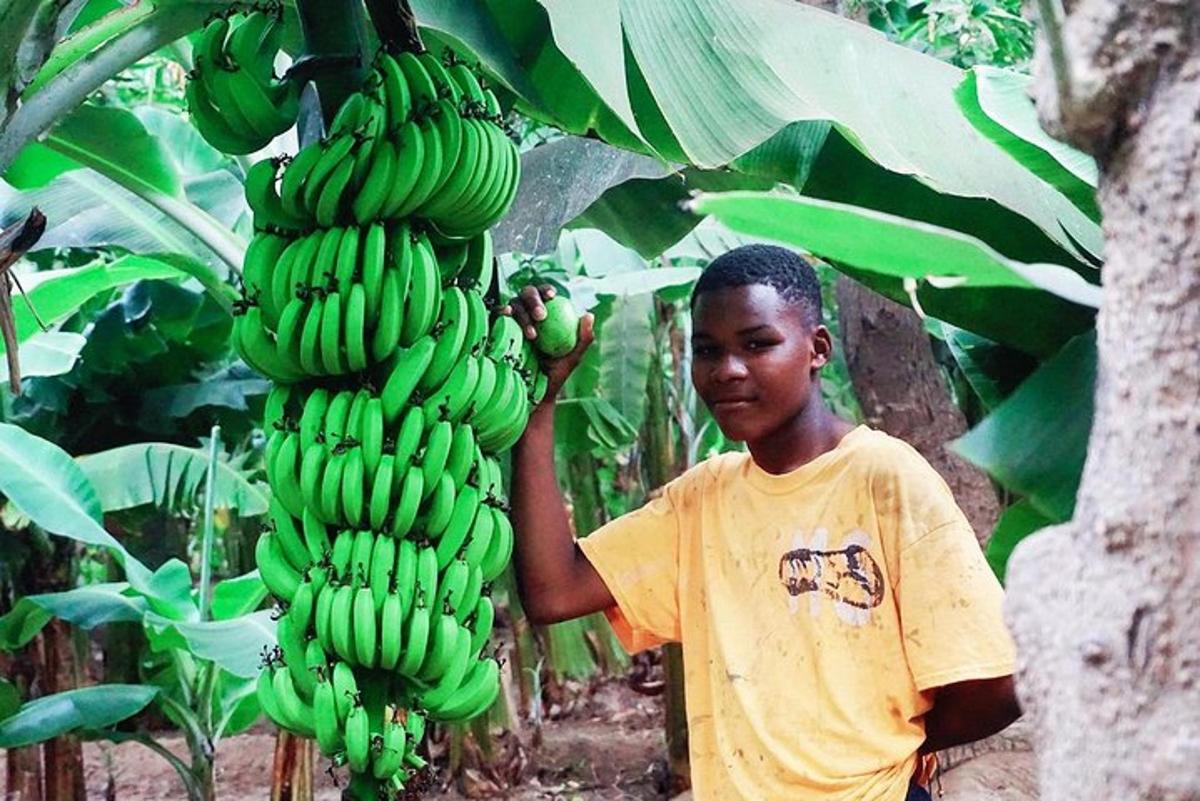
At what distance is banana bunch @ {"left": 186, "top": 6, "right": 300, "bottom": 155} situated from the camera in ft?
5.59

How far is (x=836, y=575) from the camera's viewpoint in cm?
178

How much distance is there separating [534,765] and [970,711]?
4345 mm

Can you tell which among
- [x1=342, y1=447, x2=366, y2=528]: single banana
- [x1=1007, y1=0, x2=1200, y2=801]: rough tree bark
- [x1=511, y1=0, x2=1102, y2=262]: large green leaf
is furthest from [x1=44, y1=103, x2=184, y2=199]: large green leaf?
[x1=1007, y1=0, x2=1200, y2=801]: rough tree bark

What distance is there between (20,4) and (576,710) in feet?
19.6

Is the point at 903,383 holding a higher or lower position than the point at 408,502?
higher

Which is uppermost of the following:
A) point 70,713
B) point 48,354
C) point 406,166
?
point 48,354

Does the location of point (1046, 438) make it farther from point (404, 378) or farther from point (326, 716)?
point (326, 716)

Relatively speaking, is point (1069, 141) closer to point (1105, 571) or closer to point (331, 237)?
point (1105, 571)

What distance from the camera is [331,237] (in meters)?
1.61

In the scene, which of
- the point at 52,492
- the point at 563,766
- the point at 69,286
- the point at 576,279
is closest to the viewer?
the point at 52,492

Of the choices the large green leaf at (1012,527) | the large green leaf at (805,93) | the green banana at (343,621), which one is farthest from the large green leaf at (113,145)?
the large green leaf at (1012,527)

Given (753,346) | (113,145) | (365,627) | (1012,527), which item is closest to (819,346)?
(753,346)

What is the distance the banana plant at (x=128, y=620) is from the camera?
293 centimetres

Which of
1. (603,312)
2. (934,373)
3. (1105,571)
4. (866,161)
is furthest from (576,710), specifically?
(1105,571)
